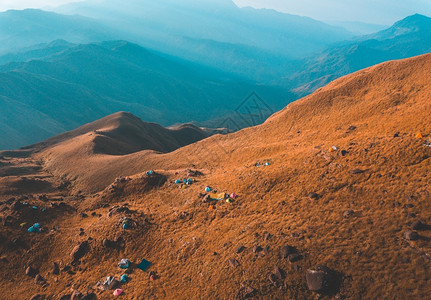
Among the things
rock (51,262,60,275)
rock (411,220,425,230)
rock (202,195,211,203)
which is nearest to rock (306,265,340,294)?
rock (411,220,425,230)

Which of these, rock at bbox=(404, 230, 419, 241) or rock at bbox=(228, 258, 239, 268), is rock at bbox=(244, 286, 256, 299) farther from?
rock at bbox=(404, 230, 419, 241)

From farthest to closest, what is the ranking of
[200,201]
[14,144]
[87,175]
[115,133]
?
[14,144]
[115,133]
[87,175]
[200,201]

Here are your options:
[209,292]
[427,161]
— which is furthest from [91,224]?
[427,161]

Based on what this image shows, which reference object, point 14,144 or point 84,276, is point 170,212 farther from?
point 14,144

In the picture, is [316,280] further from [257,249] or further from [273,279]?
[257,249]

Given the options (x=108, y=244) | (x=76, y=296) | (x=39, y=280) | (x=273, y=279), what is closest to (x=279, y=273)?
(x=273, y=279)

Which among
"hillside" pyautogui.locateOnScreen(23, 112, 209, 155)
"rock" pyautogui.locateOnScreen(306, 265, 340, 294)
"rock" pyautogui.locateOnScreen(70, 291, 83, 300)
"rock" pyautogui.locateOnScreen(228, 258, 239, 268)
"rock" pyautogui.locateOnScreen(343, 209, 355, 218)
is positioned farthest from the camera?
"hillside" pyautogui.locateOnScreen(23, 112, 209, 155)
